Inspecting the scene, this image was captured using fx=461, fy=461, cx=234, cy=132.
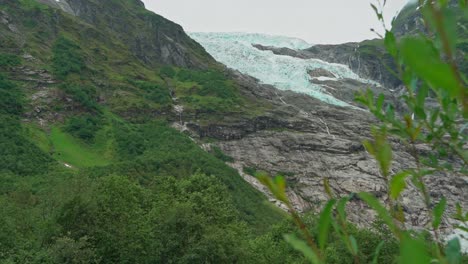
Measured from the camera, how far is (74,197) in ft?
81.0

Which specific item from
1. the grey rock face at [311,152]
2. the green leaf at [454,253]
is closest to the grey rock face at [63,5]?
the grey rock face at [311,152]

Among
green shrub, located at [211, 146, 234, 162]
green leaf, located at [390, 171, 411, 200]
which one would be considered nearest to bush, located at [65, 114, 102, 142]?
green shrub, located at [211, 146, 234, 162]

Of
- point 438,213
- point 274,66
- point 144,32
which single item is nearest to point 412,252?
point 438,213

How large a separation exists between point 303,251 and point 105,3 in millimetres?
148546

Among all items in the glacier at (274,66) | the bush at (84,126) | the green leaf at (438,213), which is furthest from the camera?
the glacier at (274,66)

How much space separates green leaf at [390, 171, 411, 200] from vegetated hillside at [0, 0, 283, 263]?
2217 centimetres

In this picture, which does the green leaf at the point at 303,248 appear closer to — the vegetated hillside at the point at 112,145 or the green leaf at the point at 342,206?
the green leaf at the point at 342,206

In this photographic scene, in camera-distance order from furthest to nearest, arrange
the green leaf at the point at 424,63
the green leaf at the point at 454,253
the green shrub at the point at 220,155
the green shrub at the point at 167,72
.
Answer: the green shrub at the point at 167,72 < the green shrub at the point at 220,155 < the green leaf at the point at 454,253 < the green leaf at the point at 424,63

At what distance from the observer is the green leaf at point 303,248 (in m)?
1.05

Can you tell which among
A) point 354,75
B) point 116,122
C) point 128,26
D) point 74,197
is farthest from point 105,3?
point 74,197

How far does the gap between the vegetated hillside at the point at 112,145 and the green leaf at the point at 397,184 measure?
873 inches

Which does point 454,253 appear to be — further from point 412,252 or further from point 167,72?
point 167,72

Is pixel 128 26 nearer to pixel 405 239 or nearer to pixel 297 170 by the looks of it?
pixel 297 170

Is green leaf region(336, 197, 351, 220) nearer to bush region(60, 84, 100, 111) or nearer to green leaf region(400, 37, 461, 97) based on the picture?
green leaf region(400, 37, 461, 97)
